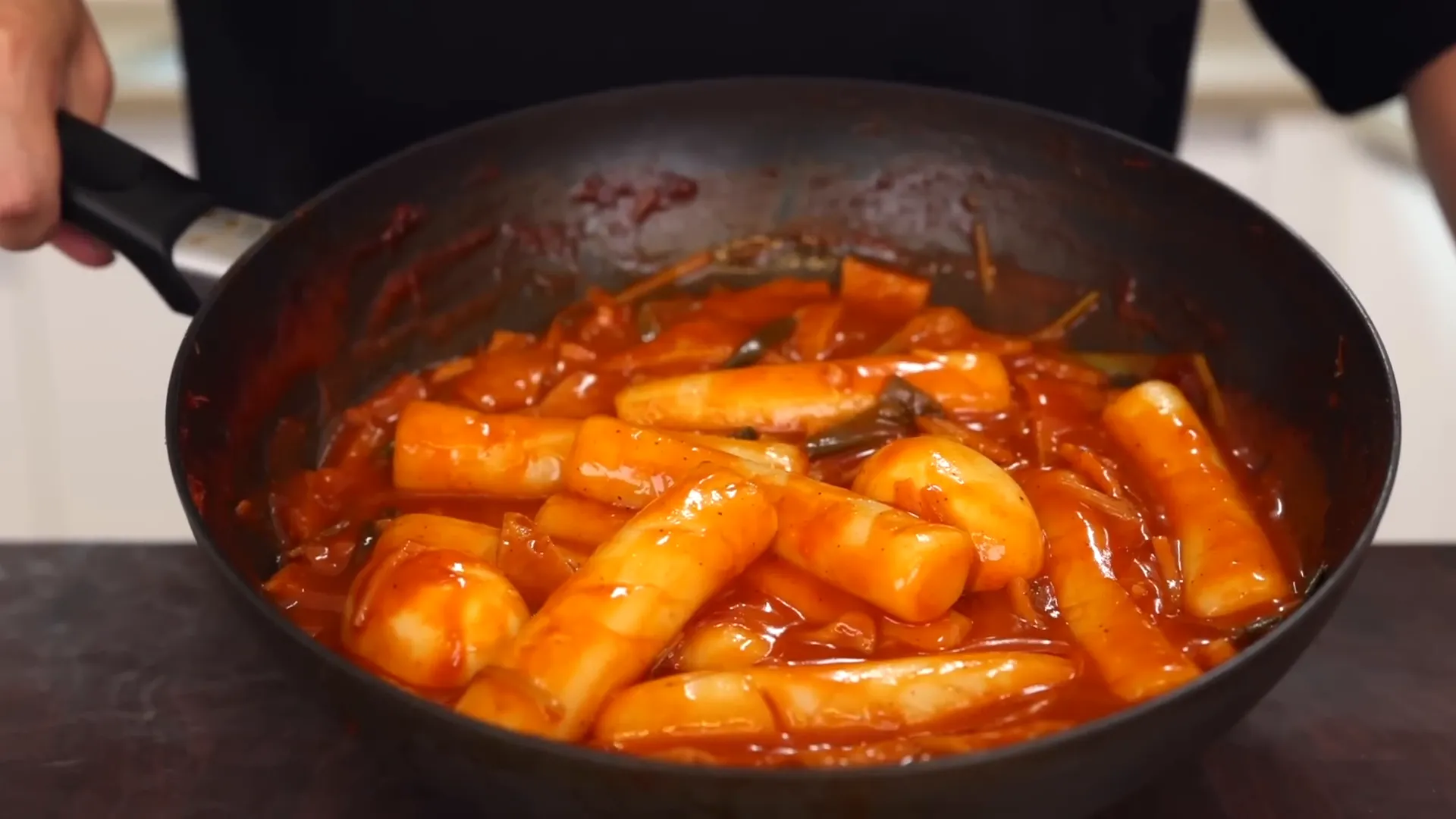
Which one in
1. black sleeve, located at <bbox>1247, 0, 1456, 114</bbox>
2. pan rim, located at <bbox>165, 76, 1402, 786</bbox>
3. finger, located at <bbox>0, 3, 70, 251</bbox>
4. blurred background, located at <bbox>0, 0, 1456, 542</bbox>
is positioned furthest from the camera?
blurred background, located at <bbox>0, 0, 1456, 542</bbox>

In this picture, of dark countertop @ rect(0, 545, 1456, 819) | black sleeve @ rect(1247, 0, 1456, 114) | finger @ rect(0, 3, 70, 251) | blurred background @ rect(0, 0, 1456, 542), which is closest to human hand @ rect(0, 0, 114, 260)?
finger @ rect(0, 3, 70, 251)

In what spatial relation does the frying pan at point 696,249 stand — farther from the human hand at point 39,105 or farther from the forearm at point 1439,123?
the forearm at point 1439,123

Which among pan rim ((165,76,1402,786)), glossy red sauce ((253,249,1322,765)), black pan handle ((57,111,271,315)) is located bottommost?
glossy red sauce ((253,249,1322,765))

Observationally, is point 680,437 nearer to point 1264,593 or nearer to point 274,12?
point 1264,593

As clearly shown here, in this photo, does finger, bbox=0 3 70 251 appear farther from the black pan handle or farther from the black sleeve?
the black sleeve

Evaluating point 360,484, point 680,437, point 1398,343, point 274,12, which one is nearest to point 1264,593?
point 680,437

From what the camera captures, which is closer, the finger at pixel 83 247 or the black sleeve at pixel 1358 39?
the finger at pixel 83 247

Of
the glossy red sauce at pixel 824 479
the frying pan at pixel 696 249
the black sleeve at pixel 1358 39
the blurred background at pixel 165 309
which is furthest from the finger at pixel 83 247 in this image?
the black sleeve at pixel 1358 39
